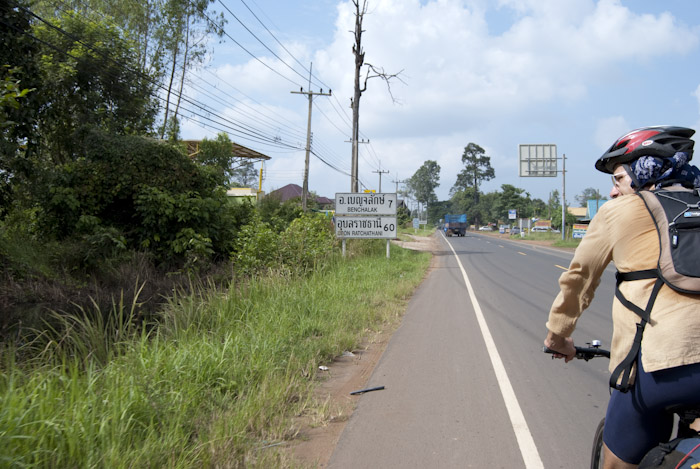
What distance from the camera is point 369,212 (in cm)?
1841

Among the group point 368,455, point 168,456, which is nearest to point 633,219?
point 368,455

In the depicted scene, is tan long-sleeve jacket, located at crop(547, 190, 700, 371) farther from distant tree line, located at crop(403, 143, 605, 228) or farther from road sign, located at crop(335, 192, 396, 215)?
distant tree line, located at crop(403, 143, 605, 228)

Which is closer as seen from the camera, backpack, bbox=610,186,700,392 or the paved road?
backpack, bbox=610,186,700,392

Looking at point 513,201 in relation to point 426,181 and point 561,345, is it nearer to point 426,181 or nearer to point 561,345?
point 426,181

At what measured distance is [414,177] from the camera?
130m

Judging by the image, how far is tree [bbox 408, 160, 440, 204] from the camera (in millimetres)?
126062

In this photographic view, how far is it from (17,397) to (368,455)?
2.35 m

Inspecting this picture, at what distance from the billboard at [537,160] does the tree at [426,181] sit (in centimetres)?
8569

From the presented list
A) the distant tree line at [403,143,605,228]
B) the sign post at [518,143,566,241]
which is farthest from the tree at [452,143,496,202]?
the sign post at [518,143,566,241]

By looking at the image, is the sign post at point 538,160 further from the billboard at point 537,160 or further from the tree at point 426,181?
the tree at point 426,181

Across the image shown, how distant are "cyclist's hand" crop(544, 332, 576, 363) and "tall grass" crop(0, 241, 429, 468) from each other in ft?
6.51

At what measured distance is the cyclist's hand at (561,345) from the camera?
2.23 meters

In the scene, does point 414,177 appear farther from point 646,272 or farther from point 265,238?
point 646,272

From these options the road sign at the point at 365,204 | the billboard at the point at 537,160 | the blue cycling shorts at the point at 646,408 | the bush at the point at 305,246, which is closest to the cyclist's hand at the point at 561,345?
the blue cycling shorts at the point at 646,408
